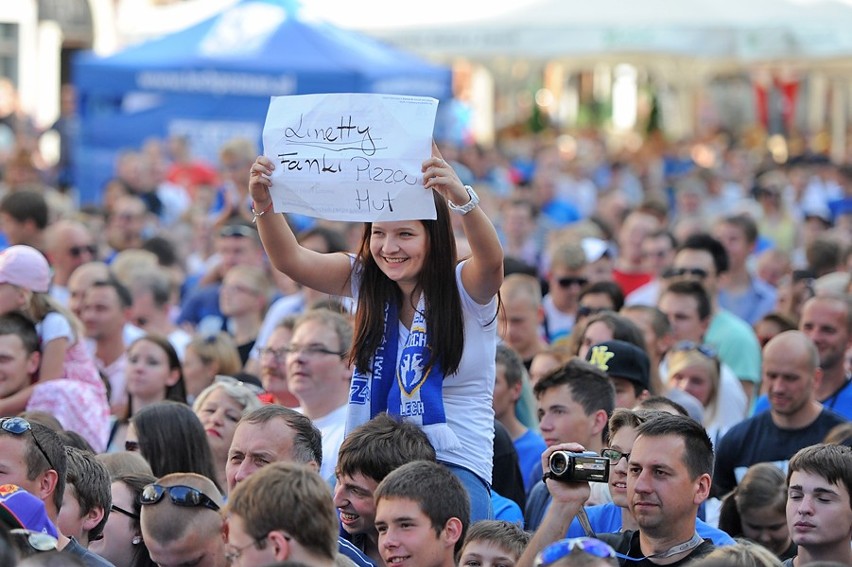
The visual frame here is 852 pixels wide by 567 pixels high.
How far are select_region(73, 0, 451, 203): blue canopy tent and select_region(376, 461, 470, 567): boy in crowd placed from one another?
12.3m

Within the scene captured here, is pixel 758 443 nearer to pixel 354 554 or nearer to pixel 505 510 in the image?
pixel 505 510

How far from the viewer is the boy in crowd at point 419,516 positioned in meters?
4.62

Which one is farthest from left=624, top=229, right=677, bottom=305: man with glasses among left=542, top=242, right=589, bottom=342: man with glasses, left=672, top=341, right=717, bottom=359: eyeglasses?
left=672, top=341, right=717, bottom=359: eyeglasses

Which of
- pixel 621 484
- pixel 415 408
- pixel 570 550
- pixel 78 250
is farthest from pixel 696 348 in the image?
pixel 78 250

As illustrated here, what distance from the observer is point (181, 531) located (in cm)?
499

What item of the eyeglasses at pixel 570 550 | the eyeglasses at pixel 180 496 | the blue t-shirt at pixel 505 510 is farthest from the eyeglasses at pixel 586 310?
the eyeglasses at pixel 570 550

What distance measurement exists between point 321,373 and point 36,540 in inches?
100

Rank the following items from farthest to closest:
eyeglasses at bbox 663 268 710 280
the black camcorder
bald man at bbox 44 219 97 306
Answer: bald man at bbox 44 219 97 306 < eyeglasses at bbox 663 268 710 280 < the black camcorder

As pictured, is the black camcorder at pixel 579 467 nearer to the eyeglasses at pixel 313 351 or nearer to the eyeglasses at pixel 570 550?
the eyeglasses at pixel 570 550

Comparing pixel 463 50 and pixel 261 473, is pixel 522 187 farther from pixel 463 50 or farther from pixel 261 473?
pixel 261 473

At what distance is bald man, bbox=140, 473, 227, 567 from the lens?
16.4ft

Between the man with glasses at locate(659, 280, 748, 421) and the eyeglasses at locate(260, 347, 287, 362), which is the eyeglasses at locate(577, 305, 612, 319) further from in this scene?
the eyeglasses at locate(260, 347, 287, 362)

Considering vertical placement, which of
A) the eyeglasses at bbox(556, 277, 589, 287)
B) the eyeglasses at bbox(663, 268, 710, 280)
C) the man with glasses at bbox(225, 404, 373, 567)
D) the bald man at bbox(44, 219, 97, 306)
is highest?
the bald man at bbox(44, 219, 97, 306)

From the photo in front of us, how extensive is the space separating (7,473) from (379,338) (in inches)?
51.6
